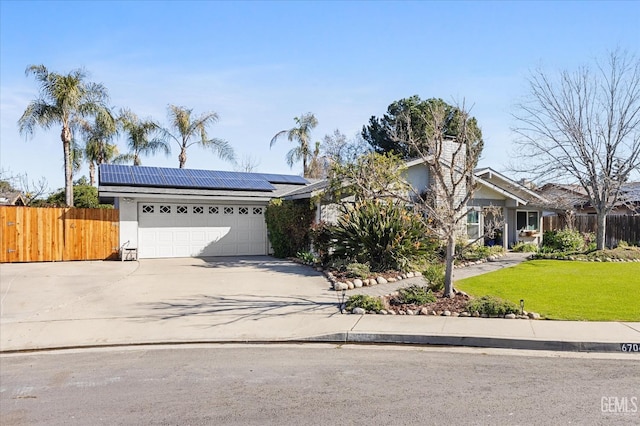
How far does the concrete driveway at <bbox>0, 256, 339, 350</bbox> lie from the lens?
26.9 feet

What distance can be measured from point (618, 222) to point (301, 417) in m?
25.6

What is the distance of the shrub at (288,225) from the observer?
57.9 ft

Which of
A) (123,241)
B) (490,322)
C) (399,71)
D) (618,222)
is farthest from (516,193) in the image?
(123,241)

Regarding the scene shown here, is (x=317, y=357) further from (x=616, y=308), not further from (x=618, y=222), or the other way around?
(x=618, y=222)

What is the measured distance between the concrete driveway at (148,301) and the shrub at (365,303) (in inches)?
13.2

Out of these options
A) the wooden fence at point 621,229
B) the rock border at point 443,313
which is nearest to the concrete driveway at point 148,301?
the rock border at point 443,313

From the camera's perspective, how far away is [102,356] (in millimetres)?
7039

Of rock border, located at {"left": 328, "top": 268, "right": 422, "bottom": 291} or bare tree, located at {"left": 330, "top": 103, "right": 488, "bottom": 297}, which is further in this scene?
rock border, located at {"left": 328, "top": 268, "right": 422, "bottom": 291}

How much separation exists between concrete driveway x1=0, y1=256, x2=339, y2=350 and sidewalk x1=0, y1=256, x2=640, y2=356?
0.02m

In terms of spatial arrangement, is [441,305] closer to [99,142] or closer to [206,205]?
[206,205]

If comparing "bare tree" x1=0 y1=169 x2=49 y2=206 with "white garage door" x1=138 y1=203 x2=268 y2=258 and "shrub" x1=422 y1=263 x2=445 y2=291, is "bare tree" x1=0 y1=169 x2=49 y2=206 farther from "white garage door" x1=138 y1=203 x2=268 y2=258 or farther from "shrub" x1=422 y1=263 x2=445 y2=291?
"shrub" x1=422 y1=263 x2=445 y2=291

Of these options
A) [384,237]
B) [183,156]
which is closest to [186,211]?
[384,237]

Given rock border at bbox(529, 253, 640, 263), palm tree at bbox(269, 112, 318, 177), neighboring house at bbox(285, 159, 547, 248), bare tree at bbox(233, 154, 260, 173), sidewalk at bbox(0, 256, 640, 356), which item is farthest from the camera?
bare tree at bbox(233, 154, 260, 173)

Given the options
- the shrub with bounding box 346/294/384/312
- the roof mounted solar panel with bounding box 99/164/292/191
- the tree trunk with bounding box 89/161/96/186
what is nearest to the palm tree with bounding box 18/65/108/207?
the roof mounted solar panel with bounding box 99/164/292/191
